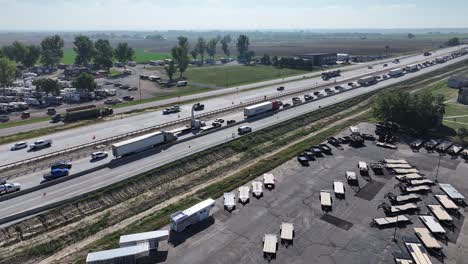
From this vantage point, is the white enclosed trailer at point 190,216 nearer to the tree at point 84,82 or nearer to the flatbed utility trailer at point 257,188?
the flatbed utility trailer at point 257,188

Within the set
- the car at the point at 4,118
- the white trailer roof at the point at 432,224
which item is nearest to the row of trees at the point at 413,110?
the white trailer roof at the point at 432,224

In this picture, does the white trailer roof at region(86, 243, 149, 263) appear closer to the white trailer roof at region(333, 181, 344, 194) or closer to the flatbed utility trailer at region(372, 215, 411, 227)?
the flatbed utility trailer at region(372, 215, 411, 227)

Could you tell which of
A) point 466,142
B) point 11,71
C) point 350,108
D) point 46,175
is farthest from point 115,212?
point 11,71

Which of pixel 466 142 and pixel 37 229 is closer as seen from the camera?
pixel 37 229

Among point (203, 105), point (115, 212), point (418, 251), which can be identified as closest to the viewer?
point (418, 251)

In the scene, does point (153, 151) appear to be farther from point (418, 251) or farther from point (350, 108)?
point (350, 108)

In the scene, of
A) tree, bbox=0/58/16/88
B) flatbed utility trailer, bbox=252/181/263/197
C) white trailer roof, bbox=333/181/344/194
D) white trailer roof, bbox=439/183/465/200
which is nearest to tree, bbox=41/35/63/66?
tree, bbox=0/58/16/88

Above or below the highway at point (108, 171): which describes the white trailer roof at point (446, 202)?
below
